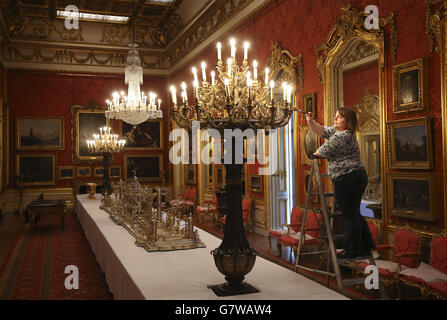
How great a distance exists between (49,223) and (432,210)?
1029 cm

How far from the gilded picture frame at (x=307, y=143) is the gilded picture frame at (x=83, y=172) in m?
10.2

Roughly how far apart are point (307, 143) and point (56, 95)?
11.2m

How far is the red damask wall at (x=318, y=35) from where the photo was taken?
200 inches

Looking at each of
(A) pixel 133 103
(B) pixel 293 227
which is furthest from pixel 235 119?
(A) pixel 133 103

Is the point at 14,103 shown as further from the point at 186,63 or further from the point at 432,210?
the point at 432,210

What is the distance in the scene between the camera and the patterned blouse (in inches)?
132

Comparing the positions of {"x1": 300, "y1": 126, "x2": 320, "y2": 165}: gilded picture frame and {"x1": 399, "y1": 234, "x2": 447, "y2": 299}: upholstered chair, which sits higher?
{"x1": 300, "y1": 126, "x2": 320, "y2": 165}: gilded picture frame

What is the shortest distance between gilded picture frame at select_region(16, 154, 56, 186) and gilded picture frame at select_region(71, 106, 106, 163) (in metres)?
0.89

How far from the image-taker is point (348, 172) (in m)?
3.39

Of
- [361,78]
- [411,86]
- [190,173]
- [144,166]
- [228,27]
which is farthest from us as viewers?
[144,166]
